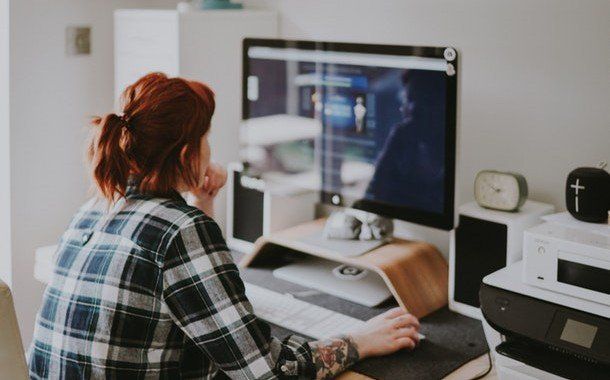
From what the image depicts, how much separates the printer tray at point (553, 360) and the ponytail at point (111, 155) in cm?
77

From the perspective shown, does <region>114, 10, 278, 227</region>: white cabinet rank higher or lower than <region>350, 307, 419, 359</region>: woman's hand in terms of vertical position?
higher

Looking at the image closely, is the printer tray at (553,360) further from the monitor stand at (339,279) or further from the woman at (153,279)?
the monitor stand at (339,279)

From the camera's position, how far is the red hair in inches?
61.8

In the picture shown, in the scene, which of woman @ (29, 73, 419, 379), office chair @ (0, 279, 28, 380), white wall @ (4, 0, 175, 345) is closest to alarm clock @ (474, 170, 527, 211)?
woman @ (29, 73, 419, 379)

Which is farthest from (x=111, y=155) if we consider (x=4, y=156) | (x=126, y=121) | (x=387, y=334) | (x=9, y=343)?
(x=4, y=156)

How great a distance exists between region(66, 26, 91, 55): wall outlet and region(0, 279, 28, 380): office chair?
159 cm

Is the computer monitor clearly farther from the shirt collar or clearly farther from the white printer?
the shirt collar

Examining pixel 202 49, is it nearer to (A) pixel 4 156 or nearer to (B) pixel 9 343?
(A) pixel 4 156

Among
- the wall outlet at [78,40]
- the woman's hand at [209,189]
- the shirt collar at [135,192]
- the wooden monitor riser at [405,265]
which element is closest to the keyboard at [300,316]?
the wooden monitor riser at [405,265]

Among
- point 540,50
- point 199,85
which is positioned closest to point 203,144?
point 199,85

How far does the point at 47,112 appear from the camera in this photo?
2.70 metres

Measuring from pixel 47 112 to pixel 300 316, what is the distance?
3.91ft

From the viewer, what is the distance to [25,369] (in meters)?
1.29

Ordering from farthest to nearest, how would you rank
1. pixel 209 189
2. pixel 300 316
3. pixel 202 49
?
pixel 202 49, pixel 209 189, pixel 300 316
